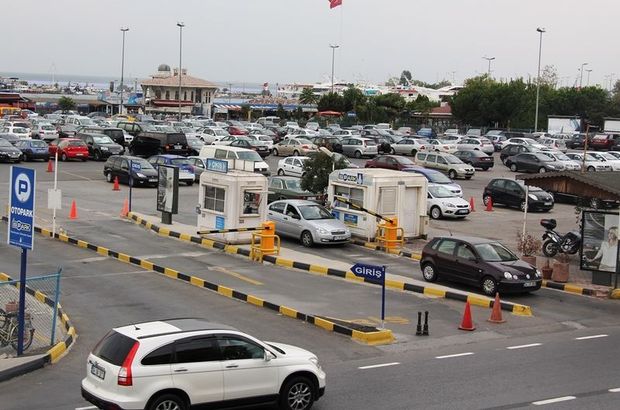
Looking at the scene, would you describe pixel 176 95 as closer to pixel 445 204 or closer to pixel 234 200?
pixel 445 204

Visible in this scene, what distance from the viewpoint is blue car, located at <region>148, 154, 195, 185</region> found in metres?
45.0

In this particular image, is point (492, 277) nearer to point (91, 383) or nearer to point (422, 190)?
point (422, 190)

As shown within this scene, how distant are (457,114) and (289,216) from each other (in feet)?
239

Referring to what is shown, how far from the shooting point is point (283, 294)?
21359 millimetres

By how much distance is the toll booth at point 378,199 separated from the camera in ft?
96.7

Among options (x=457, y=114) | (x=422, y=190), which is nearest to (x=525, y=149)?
(x=422, y=190)

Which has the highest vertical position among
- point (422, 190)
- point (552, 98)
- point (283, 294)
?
point (552, 98)

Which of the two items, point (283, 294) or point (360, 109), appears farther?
point (360, 109)

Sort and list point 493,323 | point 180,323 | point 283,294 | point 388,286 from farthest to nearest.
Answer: point 388,286 → point 283,294 → point 493,323 → point 180,323

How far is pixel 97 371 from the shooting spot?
1134cm

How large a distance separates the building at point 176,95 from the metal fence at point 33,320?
103 metres

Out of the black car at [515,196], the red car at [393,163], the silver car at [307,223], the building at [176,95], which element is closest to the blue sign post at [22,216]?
the silver car at [307,223]

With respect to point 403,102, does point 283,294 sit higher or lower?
lower

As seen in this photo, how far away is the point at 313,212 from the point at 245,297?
29.6 feet
